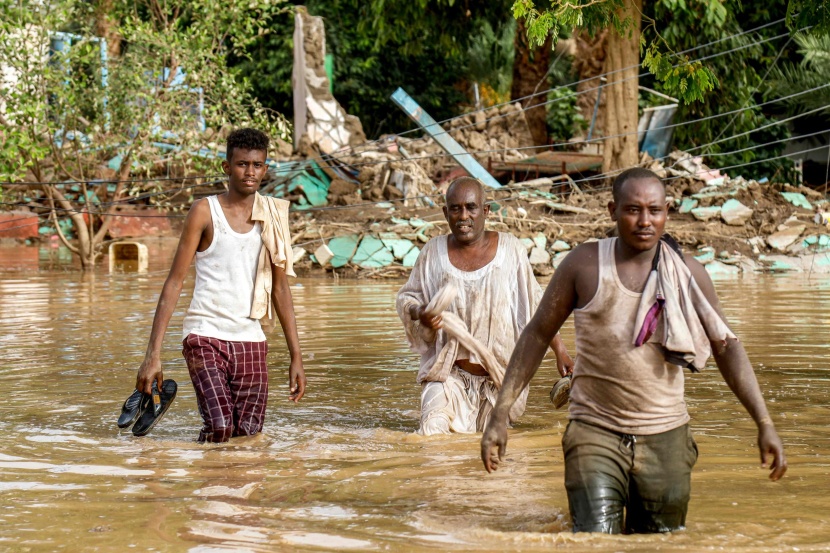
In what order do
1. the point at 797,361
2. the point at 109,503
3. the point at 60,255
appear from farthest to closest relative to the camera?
the point at 60,255
the point at 797,361
the point at 109,503

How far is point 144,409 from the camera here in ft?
19.7

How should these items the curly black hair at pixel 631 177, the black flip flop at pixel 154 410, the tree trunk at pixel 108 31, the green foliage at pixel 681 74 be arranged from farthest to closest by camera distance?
the tree trunk at pixel 108 31 < the green foliage at pixel 681 74 < the black flip flop at pixel 154 410 < the curly black hair at pixel 631 177

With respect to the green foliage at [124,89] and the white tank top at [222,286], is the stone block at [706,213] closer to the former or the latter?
the green foliage at [124,89]

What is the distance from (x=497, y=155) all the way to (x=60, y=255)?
9.38m

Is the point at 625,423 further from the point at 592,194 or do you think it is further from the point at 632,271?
the point at 592,194

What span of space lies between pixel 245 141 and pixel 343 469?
1.77 m

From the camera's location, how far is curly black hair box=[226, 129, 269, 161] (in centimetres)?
591

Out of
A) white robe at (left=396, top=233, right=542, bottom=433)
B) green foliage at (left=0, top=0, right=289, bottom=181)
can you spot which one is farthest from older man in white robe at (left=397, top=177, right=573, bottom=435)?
green foliage at (left=0, top=0, right=289, bottom=181)

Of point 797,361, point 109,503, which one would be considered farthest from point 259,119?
point 109,503

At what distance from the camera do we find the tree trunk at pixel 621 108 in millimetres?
20531

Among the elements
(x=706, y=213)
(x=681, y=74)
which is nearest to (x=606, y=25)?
(x=681, y=74)

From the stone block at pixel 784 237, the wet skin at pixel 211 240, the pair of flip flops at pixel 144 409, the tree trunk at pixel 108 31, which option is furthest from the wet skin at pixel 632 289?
the tree trunk at pixel 108 31

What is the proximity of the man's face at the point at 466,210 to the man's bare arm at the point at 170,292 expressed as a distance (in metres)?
1.30

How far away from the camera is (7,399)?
7523mm
